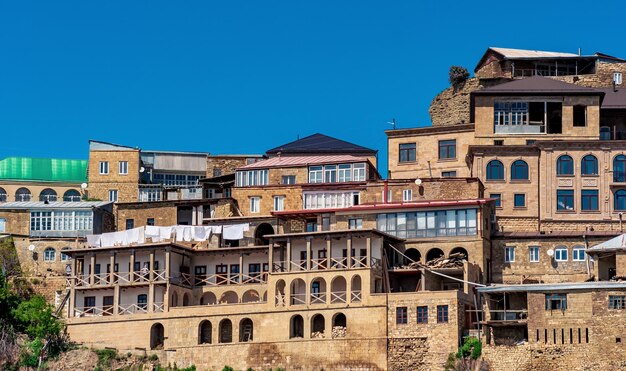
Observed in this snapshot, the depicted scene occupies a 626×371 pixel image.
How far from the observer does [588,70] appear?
11525 cm

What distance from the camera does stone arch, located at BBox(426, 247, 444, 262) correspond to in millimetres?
90887

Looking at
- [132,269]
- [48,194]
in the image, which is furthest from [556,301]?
[48,194]

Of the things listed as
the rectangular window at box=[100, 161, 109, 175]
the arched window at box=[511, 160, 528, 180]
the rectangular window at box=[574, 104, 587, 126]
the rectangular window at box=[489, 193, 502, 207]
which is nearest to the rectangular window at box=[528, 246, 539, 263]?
the rectangular window at box=[489, 193, 502, 207]

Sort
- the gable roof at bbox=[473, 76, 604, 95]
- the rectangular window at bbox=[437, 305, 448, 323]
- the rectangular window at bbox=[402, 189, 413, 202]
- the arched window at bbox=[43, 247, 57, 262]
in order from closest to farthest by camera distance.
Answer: the rectangular window at bbox=[437, 305, 448, 323]
the rectangular window at bbox=[402, 189, 413, 202]
the gable roof at bbox=[473, 76, 604, 95]
the arched window at bbox=[43, 247, 57, 262]

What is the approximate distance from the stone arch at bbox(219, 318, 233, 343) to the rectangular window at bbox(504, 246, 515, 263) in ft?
56.2

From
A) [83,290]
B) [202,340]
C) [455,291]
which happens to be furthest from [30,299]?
[455,291]

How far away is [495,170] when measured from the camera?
9738 centimetres

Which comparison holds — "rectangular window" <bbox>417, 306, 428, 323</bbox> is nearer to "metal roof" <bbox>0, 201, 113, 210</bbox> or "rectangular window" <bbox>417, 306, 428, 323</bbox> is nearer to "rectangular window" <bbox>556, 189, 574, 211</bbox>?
"rectangular window" <bbox>556, 189, 574, 211</bbox>

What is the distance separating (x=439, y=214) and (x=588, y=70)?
29.3 m

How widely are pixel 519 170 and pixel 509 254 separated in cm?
771

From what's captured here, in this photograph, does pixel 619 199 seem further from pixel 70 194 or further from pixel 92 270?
pixel 70 194

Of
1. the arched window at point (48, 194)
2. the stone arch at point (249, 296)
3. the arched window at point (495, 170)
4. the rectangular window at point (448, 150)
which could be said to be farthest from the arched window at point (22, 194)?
the arched window at point (495, 170)

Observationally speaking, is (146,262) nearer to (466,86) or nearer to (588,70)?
(466,86)

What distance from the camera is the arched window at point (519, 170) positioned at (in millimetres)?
97062
